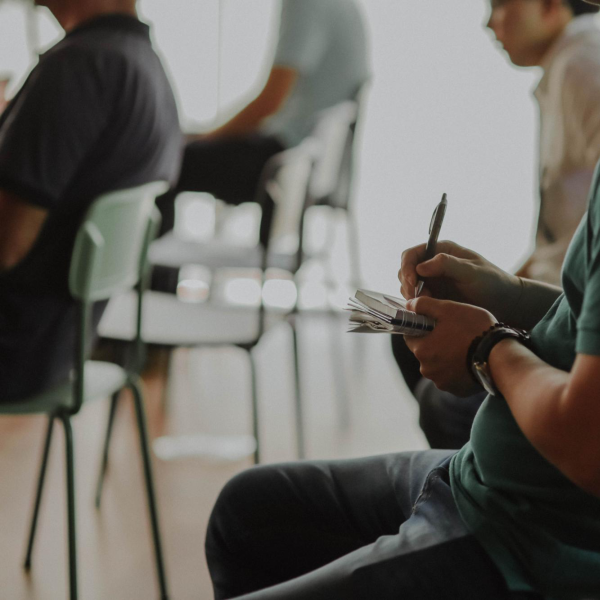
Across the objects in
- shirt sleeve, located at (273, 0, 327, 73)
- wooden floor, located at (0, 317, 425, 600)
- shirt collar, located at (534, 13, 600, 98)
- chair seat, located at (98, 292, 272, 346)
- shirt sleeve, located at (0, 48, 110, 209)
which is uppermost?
shirt sleeve, located at (273, 0, 327, 73)

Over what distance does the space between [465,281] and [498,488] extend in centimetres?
26

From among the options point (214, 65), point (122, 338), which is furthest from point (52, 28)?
point (122, 338)

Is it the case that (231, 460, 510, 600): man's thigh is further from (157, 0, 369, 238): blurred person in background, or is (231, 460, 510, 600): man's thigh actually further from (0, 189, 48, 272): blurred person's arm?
(157, 0, 369, 238): blurred person in background

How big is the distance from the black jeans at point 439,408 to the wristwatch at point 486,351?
1.23 ft

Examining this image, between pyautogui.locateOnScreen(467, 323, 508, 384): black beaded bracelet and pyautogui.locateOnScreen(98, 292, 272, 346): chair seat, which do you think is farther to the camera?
pyautogui.locateOnScreen(98, 292, 272, 346): chair seat

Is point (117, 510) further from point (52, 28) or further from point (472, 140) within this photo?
point (52, 28)

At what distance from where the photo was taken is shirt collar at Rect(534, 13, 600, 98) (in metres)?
1.27

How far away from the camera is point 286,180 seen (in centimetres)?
208

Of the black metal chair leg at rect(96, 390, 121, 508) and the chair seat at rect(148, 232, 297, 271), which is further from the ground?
the chair seat at rect(148, 232, 297, 271)

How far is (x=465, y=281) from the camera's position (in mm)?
792

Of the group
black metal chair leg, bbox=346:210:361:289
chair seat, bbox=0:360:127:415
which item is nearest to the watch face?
chair seat, bbox=0:360:127:415

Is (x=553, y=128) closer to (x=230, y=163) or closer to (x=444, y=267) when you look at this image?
(x=444, y=267)

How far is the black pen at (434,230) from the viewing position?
75cm

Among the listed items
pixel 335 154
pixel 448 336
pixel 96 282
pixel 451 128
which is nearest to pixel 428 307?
pixel 448 336
